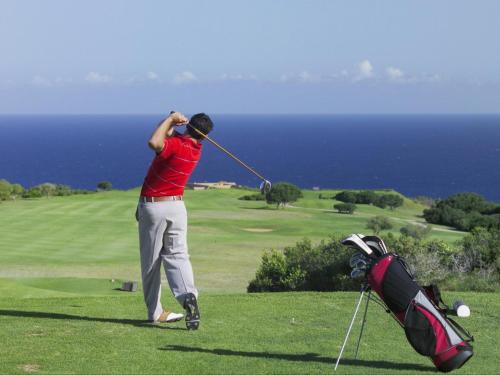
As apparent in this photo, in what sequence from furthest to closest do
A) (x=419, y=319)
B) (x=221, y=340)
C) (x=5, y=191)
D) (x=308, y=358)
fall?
(x=5, y=191), (x=221, y=340), (x=308, y=358), (x=419, y=319)

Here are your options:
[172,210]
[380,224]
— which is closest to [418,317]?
[172,210]

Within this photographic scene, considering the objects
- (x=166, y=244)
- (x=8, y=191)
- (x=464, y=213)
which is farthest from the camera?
(x=464, y=213)

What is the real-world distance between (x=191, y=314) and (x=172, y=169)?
149cm

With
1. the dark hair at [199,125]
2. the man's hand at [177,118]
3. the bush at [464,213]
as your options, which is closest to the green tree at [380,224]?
the bush at [464,213]

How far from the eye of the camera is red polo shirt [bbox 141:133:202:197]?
7930mm

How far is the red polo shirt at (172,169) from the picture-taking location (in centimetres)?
793

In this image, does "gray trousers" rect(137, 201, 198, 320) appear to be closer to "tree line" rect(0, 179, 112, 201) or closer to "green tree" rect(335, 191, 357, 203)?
"tree line" rect(0, 179, 112, 201)

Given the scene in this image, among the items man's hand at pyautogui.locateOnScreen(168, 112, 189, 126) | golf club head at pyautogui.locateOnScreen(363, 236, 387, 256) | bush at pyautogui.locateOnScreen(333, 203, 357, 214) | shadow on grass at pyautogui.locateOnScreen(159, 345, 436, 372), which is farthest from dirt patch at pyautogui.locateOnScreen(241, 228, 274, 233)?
golf club head at pyautogui.locateOnScreen(363, 236, 387, 256)

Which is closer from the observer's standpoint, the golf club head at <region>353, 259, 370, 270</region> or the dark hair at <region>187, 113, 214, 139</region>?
the golf club head at <region>353, 259, 370, 270</region>

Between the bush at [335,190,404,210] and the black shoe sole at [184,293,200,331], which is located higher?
the black shoe sole at [184,293,200,331]

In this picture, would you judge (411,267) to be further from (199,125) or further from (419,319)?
(419,319)

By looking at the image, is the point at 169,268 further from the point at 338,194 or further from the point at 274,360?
the point at 338,194

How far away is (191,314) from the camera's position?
315 inches

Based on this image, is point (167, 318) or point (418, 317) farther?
point (167, 318)
